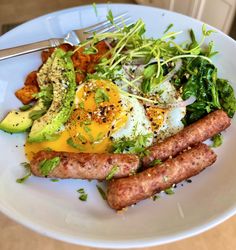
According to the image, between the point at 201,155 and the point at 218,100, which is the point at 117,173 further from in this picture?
the point at 218,100

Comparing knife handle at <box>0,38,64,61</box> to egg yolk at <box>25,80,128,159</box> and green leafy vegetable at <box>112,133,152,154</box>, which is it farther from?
green leafy vegetable at <box>112,133,152,154</box>

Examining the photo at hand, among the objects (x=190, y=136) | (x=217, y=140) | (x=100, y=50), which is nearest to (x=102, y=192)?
(x=190, y=136)

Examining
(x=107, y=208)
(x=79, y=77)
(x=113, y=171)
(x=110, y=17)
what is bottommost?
Answer: (x=107, y=208)

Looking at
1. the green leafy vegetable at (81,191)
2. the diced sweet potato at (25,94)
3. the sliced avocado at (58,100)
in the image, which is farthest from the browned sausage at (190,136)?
the diced sweet potato at (25,94)

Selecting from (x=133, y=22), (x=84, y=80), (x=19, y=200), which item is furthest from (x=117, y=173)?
(x=133, y=22)

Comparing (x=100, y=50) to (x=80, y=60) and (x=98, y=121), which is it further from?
(x=98, y=121)

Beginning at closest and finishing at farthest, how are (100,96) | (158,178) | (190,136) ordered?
(158,178)
(190,136)
(100,96)

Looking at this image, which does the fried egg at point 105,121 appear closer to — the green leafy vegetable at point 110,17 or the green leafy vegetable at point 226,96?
the green leafy vegetable at point 226,96

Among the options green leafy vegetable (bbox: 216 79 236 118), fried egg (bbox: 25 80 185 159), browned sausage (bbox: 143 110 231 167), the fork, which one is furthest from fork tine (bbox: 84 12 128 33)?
browned sausage (bbox: 143 110 231 167)
